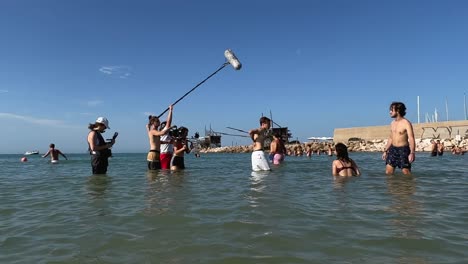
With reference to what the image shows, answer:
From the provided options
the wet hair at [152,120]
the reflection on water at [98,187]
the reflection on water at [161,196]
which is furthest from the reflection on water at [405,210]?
the wet hair at [152,120]

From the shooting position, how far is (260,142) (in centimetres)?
1064

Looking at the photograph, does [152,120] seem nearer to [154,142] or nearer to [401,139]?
[154,142]

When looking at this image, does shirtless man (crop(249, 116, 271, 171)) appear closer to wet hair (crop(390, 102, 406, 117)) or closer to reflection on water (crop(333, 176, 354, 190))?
reflection on water (crop(333, 176, 354, 190))

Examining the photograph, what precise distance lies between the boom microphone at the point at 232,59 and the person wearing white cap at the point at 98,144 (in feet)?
16.3

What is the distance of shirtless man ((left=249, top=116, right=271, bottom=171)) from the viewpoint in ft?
33.8

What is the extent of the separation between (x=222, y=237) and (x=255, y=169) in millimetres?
7814

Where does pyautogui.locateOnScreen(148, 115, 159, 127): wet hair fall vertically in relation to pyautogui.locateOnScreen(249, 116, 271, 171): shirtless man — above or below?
above

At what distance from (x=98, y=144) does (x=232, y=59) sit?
556 centimetres

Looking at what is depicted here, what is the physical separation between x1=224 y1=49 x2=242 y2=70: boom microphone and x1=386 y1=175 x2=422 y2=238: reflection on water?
21.3ft

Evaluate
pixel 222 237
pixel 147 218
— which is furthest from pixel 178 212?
pixel 222 237

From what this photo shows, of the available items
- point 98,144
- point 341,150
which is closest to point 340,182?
point 341,150

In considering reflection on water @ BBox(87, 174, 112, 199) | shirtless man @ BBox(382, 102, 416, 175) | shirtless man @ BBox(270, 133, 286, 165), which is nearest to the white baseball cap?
reflection on water @ BBox(87, 174, 112, 199)

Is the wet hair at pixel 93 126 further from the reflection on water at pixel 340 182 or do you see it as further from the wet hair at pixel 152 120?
the reflection on water at pixel 340 182

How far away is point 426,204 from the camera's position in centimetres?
514
